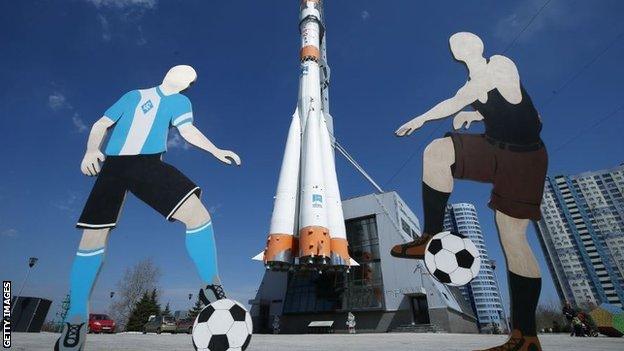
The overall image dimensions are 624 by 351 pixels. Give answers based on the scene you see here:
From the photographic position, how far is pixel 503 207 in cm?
643

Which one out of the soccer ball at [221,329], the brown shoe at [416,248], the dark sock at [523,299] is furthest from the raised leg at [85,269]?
the dark sock at [523,299]

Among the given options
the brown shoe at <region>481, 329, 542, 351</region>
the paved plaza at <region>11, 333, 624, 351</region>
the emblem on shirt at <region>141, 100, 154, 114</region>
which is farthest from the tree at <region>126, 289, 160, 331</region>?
the brown shoe at <region>481, 329, 542, 351</region>

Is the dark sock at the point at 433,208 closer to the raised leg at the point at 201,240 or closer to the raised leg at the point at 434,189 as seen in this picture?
the raised leg at the point at 434,189

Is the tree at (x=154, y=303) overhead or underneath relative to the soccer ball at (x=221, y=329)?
overhead

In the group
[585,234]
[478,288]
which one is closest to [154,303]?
[585,234]

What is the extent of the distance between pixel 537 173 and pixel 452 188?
1.55 meters

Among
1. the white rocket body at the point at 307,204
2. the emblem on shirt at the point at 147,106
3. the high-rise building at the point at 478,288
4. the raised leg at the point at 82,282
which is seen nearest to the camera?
the raised leg at the point at 82,282

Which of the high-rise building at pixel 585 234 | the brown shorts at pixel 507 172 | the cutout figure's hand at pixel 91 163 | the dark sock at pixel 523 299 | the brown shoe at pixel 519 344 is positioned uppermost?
the high-rise building at pixel 585 234

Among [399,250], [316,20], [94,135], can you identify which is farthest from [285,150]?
[399,250]

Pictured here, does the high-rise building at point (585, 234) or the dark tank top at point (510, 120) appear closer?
the dark tank top at point (510, 120)

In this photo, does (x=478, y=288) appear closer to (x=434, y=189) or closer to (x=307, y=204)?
(x=307, y=204)

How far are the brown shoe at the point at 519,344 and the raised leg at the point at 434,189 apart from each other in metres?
1.85

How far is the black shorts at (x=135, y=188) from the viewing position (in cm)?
734

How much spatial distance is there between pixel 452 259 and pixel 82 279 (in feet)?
23.6
